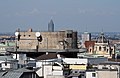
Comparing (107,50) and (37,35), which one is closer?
(37,35)

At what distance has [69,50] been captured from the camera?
85562mm

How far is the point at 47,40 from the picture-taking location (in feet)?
285

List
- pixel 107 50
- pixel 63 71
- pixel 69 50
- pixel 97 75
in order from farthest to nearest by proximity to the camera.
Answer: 1. pixel 107 50
2. pixel 69 50
3. pixel 63 71
4. pixel 97 75

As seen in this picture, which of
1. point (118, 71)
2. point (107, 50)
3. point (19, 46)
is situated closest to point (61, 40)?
point (19, 46)

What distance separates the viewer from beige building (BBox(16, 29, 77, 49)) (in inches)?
3391

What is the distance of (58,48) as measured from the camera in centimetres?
8588

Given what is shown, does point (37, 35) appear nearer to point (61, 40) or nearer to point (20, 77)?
point (61, 40)

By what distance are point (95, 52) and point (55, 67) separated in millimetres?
56608

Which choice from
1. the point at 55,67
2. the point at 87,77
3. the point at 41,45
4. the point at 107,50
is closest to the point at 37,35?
the point at 41,45

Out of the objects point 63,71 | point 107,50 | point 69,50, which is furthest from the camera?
point 107,50

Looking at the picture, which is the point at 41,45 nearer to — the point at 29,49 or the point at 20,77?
the point at 29,49

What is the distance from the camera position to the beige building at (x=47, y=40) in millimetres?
86125

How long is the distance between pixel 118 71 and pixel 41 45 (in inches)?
1567

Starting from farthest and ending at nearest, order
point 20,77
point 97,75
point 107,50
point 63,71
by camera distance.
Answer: point 107,50, point 63,71, point 97,75, point 20,77
